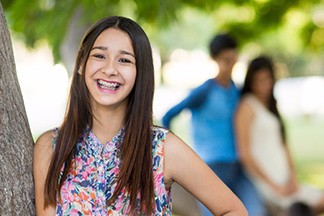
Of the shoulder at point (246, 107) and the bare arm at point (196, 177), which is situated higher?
the shoulder at point (246, 107)

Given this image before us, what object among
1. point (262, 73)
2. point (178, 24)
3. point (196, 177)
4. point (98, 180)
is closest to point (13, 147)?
point (98, 180)

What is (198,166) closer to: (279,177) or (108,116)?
(108,116)

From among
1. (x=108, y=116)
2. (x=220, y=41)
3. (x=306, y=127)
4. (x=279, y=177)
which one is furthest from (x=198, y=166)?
(x=306, y=127)

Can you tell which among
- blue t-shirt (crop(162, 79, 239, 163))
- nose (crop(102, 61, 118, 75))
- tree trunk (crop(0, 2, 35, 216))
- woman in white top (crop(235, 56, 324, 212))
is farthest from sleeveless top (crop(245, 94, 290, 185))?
tree trunk (crop(0, 2, 35, 216))

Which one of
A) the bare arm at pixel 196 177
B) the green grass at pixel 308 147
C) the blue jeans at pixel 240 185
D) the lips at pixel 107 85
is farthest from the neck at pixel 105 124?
the green grass at pixel 308 147

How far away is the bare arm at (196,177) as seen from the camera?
10.9ft

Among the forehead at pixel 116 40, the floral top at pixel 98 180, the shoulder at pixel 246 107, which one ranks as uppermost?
the shoulder at pixel 246 107

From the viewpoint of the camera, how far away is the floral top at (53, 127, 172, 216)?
10.5 feet

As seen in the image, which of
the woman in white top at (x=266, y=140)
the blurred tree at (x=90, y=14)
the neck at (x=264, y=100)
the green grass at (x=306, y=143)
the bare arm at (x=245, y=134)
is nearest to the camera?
the blurred tree at (x=90, y=14)

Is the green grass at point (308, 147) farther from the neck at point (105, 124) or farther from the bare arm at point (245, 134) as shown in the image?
the neck at point (105, 124)

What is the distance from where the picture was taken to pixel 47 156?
3.29m

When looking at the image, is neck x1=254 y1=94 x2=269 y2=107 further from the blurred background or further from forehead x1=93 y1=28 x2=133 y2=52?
forehead x1=93 y1=28 x2=133 y2=52

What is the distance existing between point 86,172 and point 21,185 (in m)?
0.26

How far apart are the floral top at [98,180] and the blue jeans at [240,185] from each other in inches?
126
